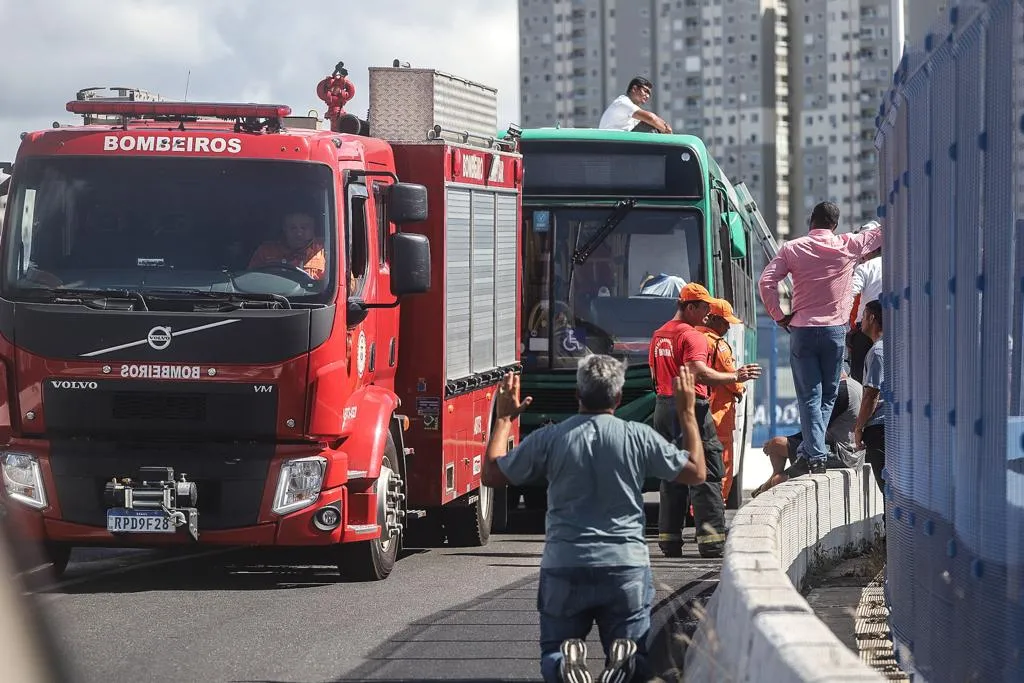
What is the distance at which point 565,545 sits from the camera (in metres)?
6.65

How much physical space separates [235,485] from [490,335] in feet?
12.0

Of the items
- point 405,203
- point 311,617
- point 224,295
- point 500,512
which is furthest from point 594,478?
point 500,512

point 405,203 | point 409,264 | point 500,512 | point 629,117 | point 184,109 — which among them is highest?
point 629,117

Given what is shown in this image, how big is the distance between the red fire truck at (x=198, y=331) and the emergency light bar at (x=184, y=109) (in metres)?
0.01

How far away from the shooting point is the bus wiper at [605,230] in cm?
1588

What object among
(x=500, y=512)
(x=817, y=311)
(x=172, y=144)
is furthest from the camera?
(x=500, y=512)

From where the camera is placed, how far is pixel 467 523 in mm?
14266

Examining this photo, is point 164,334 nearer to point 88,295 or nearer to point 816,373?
point 88,295

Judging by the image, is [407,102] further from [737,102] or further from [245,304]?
[737,102]

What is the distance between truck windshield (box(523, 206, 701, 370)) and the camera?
51.8ft

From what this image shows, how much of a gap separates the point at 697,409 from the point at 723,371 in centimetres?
44

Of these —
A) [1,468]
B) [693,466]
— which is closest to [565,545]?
[693,466]

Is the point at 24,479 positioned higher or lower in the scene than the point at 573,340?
lower

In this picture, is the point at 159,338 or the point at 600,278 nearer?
the point at 159,338
